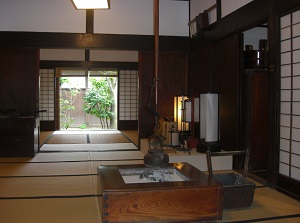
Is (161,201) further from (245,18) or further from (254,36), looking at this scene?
(254,36)

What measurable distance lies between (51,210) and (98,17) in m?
4.04

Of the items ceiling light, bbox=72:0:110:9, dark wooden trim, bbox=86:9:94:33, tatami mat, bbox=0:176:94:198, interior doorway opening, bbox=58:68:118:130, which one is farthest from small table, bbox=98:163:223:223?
interior doorway opening, bbox=58:68:118:130

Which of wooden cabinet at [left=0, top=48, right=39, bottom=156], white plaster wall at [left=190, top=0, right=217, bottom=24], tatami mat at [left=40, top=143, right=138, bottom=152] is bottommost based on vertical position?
tatami mat at [left=40, top=143, right=138, bottom=152]

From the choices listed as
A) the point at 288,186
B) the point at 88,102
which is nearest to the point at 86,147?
the point at 288,186

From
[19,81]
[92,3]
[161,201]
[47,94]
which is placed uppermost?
[92,3]

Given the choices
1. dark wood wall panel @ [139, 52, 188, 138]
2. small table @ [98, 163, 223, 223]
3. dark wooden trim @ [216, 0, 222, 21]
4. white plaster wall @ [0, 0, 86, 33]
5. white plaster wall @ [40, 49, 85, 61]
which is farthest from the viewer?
white plaster wall @ [40, 49, 85, 61]

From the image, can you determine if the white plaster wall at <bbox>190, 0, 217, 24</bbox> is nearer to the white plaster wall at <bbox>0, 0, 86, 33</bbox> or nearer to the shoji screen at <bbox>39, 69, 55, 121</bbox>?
the white plaster wall at <bbox>0, 0, 86, 33</bbox>

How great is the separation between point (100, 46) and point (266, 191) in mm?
3838

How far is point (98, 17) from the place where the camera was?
5.87 m

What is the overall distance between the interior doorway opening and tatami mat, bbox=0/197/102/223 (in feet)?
25.8

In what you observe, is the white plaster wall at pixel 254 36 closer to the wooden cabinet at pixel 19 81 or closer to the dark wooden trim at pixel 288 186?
the dark wooden trim at pixel 288 186

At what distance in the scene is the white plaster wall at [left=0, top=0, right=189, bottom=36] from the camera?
5699 mm

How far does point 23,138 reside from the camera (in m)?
5.32

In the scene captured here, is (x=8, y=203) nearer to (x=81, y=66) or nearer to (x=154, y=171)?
(x=154, y=171)
